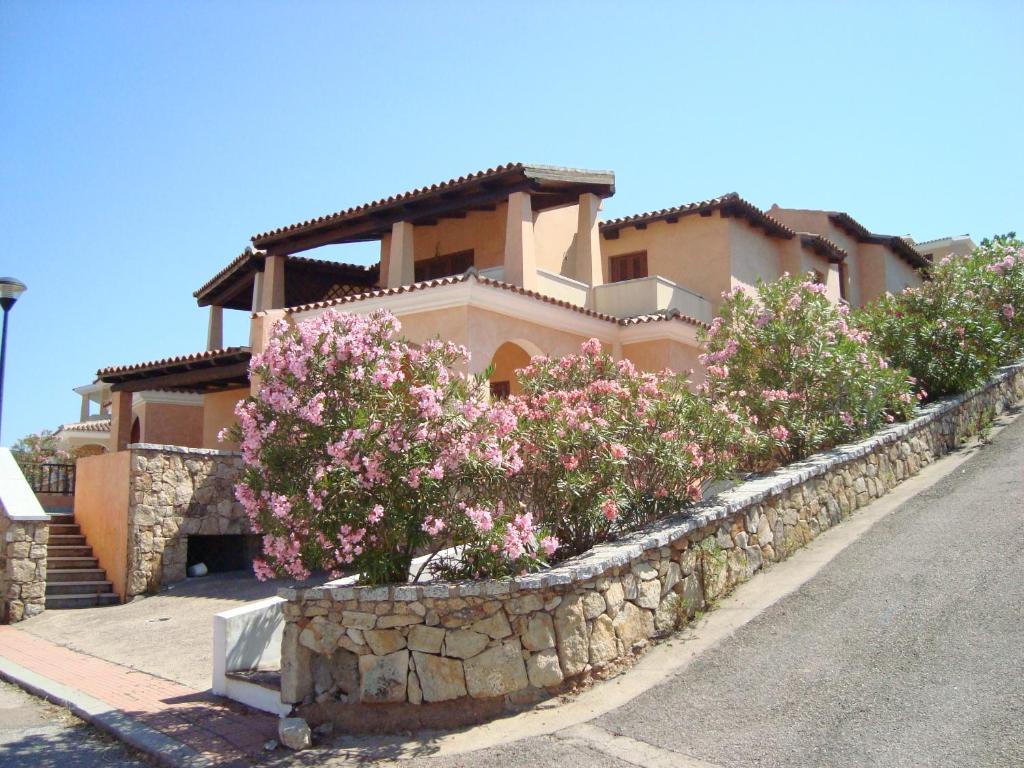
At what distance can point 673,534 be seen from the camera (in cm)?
761

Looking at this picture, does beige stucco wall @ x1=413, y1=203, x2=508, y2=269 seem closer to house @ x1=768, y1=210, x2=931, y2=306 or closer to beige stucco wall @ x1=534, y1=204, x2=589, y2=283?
beige stucco wall @ x1=534, y1=204, x2=589, y2=283

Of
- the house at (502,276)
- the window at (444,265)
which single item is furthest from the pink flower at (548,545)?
the window at (444,265)

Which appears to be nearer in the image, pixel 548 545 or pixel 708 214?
pixel 548 545

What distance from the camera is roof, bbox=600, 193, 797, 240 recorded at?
1759 centimetres

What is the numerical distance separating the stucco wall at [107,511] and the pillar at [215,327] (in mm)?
6333

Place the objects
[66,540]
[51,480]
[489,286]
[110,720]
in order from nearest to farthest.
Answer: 1. [110,720]
2. [489,286]
3. [66,540]
4. [51,480]

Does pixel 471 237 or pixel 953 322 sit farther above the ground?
pixel 471 237

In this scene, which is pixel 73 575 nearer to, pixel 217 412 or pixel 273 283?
pixel 273 283

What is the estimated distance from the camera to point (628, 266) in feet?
64.0

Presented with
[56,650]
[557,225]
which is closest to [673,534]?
[56,650]

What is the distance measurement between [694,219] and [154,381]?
1242cm

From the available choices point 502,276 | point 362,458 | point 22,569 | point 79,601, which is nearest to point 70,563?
point 79,601

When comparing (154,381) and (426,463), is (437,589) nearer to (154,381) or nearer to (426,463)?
(426,463)

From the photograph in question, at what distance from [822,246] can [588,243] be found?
8.55 meters
